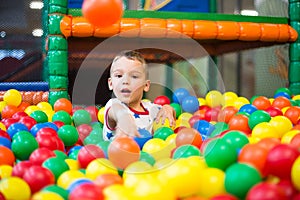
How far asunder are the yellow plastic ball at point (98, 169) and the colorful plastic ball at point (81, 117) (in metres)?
0.82

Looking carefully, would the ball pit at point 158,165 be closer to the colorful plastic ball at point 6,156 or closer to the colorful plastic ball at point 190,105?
the colorful plastic ball at point 6,156

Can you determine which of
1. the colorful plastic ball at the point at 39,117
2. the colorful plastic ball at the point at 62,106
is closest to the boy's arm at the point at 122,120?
the colorful plastic ball at the point at 39,117

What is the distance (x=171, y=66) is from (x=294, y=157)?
2580 millimetres

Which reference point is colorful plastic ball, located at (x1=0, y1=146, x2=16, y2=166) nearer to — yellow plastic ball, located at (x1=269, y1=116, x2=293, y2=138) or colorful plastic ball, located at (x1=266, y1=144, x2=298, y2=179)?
colorful plastic ball, located at (x1=266, y1=144, x2=298, y2=179)

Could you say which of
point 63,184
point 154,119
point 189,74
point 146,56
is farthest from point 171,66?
point 63,184

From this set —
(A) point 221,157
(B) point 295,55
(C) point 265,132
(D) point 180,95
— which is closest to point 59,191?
(A) point 221,157

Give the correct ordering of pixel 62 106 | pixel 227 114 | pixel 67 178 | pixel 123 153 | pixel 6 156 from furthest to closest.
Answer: pixel 62 106, pixel 227 114, pixel 6 156, pixel 123 153, pixel 67 178

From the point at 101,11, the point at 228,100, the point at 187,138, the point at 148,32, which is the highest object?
the point at 101,11

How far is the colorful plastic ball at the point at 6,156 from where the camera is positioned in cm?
128

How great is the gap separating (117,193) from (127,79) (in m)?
0.76

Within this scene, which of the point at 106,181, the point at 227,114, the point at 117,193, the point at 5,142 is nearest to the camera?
the point at 117,193

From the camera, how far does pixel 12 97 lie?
2.38 m

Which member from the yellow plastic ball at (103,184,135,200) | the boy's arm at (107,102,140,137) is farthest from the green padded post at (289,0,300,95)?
the yellow plastic ball at (103,184,135,200)

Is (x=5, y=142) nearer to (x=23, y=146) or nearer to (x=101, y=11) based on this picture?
(x=23, y=146)
